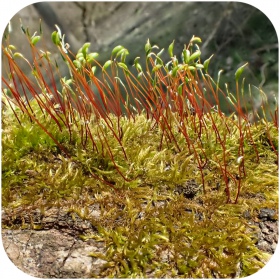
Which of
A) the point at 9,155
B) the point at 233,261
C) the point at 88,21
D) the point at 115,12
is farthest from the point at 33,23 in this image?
the point at 233,261

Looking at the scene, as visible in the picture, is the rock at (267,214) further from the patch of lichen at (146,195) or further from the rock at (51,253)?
the rock at (51,253)

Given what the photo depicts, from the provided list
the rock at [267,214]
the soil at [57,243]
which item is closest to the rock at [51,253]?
the soil at [57,243]

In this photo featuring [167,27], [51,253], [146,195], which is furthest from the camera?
[167,27]

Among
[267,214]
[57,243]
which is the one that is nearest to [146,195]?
Result: [57,243]

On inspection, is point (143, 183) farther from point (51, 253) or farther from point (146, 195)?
point (51, 253)

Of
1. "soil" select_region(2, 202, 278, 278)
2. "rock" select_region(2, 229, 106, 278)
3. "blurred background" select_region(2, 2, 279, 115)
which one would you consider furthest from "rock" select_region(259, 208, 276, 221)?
"blurred background" select_region(2, 2, 279, 115)

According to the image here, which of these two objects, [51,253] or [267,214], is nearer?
[51,253]
